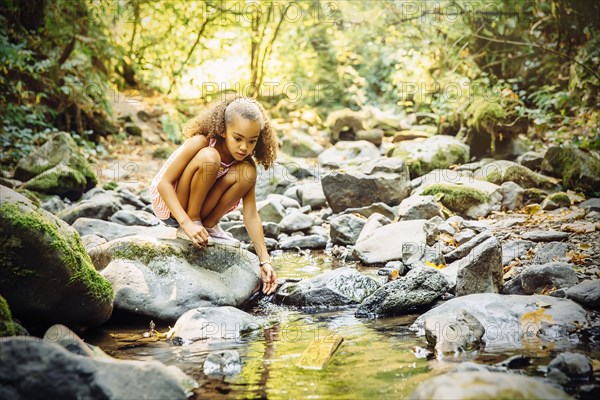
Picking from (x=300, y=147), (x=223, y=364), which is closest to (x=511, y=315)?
(x=223, y=364)

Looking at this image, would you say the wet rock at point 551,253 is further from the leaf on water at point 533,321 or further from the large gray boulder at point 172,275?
the large gray boulder at point 172,275

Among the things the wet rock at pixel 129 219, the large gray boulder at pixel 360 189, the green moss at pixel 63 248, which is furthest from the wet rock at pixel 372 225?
the green moss at pixel 63 248

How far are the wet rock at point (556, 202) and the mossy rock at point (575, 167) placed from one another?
2.03ft

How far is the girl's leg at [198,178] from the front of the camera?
3.58 m

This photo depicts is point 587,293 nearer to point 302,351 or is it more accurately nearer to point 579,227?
point 302,351

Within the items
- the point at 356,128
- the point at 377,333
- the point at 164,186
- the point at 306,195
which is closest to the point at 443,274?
the point at 377,333

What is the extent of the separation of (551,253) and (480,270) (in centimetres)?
95

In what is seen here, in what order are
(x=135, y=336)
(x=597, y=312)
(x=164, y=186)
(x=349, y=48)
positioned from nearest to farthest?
(x=597, y=312)
(x=135, y=336)
(x=164, y=186)
(x=349, y=48)

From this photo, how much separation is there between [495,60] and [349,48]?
524 cm

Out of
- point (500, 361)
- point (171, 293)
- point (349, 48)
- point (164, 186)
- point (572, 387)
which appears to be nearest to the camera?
point (572, 387)

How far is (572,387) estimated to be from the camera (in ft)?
6.63

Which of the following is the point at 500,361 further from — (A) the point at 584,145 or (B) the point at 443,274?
(A) the point at 584,145

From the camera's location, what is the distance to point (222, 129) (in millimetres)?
3625

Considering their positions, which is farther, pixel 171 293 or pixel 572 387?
pixel 171 293
